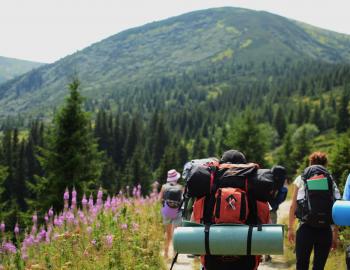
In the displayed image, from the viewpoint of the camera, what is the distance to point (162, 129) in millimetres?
121562

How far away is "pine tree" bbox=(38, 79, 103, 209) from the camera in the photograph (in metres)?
20.1

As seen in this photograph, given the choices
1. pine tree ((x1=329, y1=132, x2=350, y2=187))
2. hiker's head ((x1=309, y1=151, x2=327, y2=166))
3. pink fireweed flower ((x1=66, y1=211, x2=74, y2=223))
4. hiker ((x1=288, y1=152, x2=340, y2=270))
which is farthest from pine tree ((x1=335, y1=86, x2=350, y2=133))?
hiker ((x1=288, y1=152, x2=340, y2=270))

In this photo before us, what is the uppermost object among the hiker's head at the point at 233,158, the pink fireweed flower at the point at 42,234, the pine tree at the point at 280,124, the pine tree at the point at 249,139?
the hiker's head at the point at 233,158

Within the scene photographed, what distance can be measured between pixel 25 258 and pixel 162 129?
4533 inches

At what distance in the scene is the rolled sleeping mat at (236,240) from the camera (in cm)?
380

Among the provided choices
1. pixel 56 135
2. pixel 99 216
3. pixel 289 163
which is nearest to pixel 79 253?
pixel 99 216

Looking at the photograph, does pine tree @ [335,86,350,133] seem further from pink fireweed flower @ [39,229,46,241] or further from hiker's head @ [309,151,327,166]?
hiker's head @ [309,151,327,166]

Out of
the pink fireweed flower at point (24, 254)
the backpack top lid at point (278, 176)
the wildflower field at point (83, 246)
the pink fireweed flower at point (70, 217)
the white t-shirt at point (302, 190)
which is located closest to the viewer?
the white t-shirt at point (302, 190)

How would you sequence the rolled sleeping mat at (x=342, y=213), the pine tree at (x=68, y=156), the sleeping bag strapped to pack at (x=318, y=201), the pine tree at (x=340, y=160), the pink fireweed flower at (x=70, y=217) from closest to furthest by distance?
the rolled sleeping mat at (x=342, y=213)
the sleeping bag strapped to pack at (x=318, y=201)
the pink fireweed flower at (x=70, y=217)
the pine tree at (x=340, y=160)
the pine tree at (x=68, y=156)

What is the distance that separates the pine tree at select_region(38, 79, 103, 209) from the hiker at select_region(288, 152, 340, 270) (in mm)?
15052

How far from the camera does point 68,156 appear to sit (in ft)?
67.8

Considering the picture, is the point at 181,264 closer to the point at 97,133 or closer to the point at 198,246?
the point at 198,246

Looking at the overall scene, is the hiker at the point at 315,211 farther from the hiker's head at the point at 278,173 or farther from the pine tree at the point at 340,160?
the pine tree at the point at 340,160

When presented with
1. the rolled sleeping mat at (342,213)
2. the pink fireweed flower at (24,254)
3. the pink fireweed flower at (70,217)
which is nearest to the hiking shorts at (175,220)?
the pink fireweed flower at (70,217)
